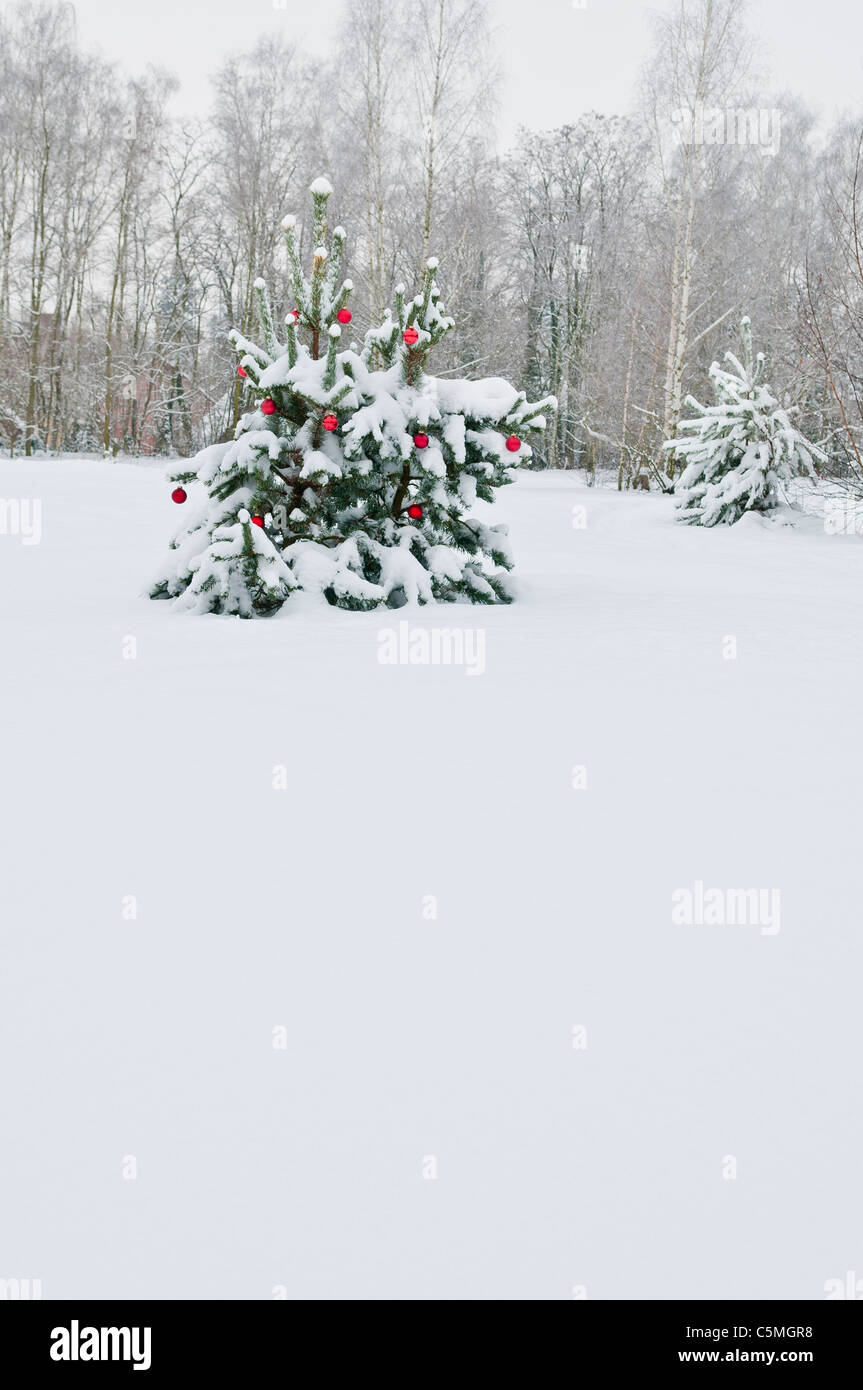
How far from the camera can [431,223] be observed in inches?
784

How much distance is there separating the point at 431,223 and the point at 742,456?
10.4m

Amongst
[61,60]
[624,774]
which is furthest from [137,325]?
[624,774]

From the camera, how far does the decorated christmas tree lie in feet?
20.9

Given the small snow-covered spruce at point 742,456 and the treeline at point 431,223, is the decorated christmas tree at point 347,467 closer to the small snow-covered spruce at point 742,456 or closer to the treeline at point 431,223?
the treeline at point 431,223

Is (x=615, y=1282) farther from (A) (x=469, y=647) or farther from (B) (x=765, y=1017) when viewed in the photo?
(A) (x=469, y=647)

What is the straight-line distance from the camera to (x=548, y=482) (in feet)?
64.9

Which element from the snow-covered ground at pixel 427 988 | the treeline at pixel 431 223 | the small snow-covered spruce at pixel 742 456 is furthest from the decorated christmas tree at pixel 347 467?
the small snow-covered spruce at pixel 742 456

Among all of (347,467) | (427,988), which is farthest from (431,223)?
(427,988)

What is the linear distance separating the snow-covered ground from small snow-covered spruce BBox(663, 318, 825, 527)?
805 centimetres

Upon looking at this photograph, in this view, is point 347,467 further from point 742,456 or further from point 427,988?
point 742,456

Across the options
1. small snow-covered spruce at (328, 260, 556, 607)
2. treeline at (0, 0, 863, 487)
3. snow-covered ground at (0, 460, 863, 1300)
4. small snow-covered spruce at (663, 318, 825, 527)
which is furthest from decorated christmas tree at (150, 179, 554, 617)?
small snow-covered spruce at (663, 318, 825, 527)

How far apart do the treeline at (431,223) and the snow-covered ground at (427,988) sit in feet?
25.5

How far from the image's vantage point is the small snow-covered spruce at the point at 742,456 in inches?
469

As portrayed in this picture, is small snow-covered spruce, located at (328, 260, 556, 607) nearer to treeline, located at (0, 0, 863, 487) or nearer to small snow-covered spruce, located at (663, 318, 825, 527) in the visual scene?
treeline, located at (0, 0, 863, 487)
